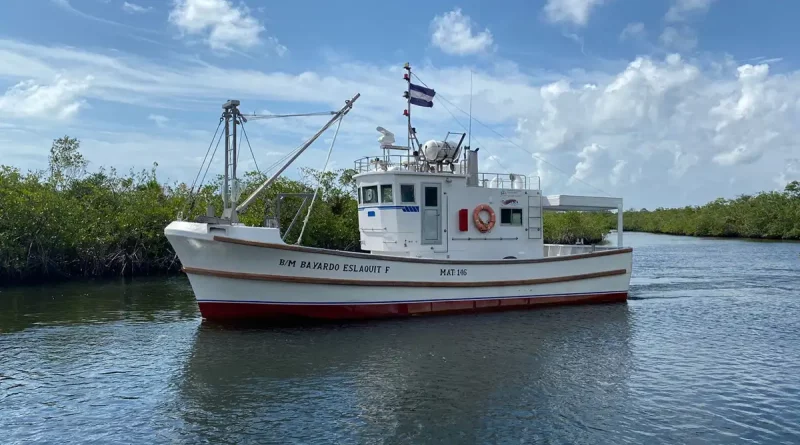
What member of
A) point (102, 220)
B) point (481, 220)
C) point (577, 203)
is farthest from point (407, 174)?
point (102, 220)

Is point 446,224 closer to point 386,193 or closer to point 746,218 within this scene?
point 386,193

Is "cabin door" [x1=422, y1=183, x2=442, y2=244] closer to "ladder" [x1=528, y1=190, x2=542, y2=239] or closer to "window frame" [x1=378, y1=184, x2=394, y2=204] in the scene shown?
"window frame" [x1=378, y1=184, x2=394, y2=204]

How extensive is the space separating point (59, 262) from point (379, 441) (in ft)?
79.1

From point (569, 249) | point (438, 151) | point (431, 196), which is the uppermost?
point (438, 151)

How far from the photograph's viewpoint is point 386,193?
1603 cm

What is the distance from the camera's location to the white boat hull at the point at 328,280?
1332cm

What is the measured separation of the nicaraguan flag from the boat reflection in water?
6.27 meters

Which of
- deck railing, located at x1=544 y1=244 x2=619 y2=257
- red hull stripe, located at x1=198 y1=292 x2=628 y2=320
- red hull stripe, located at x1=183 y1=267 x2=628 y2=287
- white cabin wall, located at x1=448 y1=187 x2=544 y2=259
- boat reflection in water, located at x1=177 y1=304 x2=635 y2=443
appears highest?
white cabin wall, located at x1=448 y1=187 x2=544 y2=259

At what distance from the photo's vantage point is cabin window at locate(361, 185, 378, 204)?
16.3 m

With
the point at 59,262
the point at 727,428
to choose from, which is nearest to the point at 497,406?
the point at 727,428

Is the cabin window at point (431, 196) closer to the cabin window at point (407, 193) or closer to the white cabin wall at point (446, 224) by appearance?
the white cabin wall at point (446, 224)

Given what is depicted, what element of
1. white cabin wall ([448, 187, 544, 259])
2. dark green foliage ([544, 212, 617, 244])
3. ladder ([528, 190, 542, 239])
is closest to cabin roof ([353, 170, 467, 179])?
white cabin wall ([448, 187, 544, 259])

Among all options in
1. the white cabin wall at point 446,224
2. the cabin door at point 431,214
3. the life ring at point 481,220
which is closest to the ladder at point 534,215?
the white cabin wall at point 446,224

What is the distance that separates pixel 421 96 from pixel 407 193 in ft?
10.3
